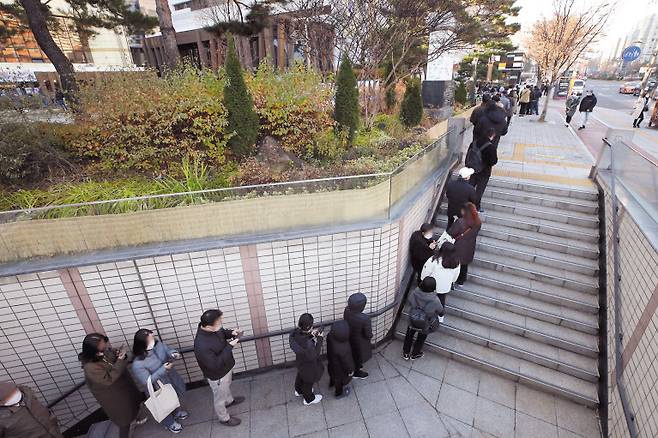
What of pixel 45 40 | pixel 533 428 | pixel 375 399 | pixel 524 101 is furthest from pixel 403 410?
pixel 524 101

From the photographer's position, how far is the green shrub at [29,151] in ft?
15.6

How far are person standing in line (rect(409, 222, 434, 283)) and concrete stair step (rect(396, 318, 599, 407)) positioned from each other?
120 cm

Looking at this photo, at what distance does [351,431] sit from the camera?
13.6ft

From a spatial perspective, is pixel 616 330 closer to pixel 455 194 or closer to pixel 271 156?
pixel 455 194

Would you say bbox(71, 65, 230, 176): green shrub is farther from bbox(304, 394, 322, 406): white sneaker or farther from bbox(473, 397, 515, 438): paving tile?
bbox(473, 397, 515, 438): paving tile

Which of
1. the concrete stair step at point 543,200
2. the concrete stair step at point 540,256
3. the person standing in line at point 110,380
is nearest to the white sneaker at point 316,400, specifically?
the person standing in line at point 110,380

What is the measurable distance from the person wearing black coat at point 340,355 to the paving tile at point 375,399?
0.32m

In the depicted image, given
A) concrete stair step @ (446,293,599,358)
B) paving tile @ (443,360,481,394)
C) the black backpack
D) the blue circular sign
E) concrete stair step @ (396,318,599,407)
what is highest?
the blue circular sign

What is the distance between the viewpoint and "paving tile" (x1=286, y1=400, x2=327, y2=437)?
4188 millimetres

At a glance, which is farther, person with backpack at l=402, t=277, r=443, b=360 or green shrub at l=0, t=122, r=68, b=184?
green shrub at l=0, t=122, r=68, b=184

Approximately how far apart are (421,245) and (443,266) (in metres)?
0.47

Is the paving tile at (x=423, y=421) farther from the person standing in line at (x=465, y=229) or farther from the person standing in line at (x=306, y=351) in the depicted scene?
the person standing in line at (x=465, y=229)

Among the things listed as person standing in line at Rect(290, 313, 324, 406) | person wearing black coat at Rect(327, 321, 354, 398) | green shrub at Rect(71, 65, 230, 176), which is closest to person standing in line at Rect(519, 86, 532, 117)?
green shrub at Rect(71, 65, 230, 176)

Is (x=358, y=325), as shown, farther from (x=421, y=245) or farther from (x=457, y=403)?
(x=457, y=403)
